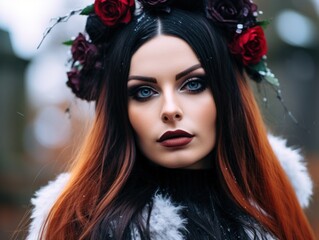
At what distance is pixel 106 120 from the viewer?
2053 mm

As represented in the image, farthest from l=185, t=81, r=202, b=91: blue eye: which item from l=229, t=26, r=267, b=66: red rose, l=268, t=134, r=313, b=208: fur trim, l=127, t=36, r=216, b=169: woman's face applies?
l=268, t=134, r=313, b=208: fur trim

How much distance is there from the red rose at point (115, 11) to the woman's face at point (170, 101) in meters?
0.15

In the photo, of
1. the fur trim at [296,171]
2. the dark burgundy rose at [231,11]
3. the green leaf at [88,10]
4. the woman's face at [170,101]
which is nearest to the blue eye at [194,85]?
the woman's face at [170,101]

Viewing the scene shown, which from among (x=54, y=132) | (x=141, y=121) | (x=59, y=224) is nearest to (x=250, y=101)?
(x=141, y=121)

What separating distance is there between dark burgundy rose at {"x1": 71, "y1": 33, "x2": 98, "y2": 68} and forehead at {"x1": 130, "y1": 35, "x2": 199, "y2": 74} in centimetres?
23

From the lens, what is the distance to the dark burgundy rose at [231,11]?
6.79 feet

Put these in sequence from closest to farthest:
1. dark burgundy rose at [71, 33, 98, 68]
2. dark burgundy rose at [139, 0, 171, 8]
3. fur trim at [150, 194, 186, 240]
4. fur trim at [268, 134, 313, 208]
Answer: fur trim at [150, 194, 186, 240], dark burgundy rose at [139, 0, 171, 8], dark burgundy rose at [71, 33, 98, 68], fur trim at [268, 134, 313, 208]

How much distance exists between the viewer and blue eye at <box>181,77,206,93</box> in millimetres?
1964

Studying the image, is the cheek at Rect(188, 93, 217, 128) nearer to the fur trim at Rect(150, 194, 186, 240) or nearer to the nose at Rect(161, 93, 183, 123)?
the nose at Rect(161, 93, 183, 123)

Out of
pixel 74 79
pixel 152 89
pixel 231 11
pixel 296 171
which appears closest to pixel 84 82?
pixel 74 79

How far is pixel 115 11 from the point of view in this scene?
2062mm

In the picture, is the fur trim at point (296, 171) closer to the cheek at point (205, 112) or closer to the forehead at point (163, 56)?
the cheek at point (205, 112)

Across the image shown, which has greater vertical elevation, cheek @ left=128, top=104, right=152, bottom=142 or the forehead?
the forehead

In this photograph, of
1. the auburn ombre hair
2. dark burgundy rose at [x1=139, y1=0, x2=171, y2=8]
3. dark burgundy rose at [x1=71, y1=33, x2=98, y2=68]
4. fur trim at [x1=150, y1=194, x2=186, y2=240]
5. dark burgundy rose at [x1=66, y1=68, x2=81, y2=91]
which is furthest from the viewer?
dark burgundy rose at [x1=66, y1=68, x2=81, y2=91]
